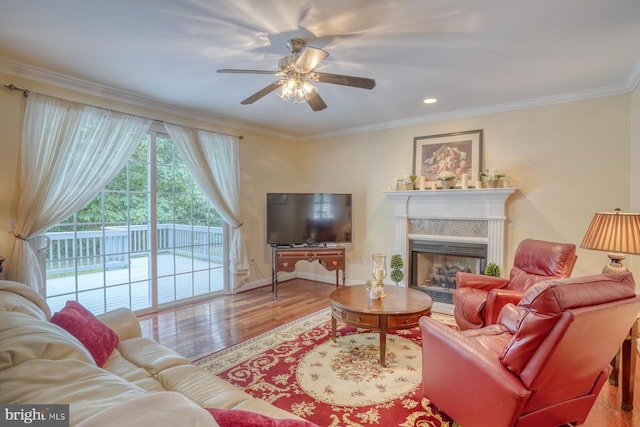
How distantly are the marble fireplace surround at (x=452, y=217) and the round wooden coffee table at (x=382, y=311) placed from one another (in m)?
1.62

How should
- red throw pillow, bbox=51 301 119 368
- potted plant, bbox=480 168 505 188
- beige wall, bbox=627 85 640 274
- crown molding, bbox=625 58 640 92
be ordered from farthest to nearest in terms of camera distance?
potted plant, bbox=480 168 505 188, beige wall, bbox=627 85 640 274, crown molding, bbox=625 58 640 92, red throw pillow, bbox=51 301 119 368

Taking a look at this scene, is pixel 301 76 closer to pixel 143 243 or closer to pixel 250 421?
pixel 250 421

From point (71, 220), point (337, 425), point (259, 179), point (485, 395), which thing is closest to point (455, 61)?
point (485, 395)

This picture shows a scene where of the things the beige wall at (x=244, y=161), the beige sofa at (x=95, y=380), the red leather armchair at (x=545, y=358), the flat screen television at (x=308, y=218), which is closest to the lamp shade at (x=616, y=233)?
the red leather armchair at (x=545, y=358)

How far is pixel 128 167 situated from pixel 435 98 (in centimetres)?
385

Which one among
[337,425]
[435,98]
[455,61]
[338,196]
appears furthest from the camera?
[338,196]

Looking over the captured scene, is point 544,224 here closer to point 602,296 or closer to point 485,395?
point 602,296

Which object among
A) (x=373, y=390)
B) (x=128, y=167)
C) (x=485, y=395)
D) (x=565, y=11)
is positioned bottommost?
(x=373, y=390)

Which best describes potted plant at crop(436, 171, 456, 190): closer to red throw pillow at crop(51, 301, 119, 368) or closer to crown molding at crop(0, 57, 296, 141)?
crown molding at crop(0, 57, 296, 141)

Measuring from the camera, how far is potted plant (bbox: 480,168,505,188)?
3990 millimetres

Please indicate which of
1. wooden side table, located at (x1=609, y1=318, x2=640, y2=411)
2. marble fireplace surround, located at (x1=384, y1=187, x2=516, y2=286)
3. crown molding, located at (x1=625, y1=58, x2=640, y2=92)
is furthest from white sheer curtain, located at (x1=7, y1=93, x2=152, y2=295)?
crown molding, located at (x1=625, y1=58, x2=640, y2=92)

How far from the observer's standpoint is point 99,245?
3.67 m

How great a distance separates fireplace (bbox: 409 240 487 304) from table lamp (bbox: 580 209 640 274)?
1639 mm

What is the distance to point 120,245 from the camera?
3836mm
